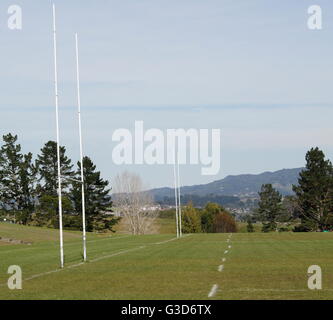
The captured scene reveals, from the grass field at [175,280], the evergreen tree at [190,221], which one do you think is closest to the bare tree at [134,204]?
the evergreen tree at [190,221]

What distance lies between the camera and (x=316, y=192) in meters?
112

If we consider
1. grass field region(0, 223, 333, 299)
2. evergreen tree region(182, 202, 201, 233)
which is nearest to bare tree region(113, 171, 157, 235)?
evergreen tree region(182, 202, 201, 233)

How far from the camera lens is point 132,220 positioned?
130m

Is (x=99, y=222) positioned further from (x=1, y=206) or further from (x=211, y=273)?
(x=211, y=273)

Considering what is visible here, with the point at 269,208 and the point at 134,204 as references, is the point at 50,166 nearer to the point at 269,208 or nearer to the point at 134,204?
the point at 134,204

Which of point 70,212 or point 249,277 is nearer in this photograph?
point 249,277

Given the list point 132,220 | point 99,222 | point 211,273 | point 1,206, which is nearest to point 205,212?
point 132,220

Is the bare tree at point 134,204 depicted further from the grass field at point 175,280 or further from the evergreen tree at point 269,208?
the grass field at point 175,280

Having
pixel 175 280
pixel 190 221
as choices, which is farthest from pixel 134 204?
pixel 175 280

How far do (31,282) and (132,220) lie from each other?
111318mm
